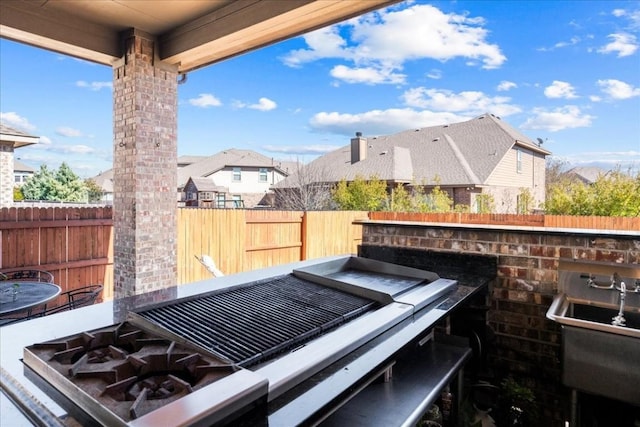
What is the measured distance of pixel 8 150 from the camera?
397 inches

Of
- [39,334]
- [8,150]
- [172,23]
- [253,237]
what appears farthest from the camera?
[8,150]

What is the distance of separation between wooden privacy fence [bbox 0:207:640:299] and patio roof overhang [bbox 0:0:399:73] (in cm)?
183

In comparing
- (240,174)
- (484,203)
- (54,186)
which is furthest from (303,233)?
(54,186)

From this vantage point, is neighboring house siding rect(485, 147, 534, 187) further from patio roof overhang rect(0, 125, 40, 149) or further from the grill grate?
patio roof overhang rect(0, 125, 40, 149)

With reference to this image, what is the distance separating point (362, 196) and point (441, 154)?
4.39 metres

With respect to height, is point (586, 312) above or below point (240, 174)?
below

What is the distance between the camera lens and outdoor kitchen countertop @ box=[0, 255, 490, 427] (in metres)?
0.76

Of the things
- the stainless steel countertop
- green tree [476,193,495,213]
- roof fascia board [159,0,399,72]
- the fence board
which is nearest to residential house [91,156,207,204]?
green tree [476,193,495,213]

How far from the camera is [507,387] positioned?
2074 millimetres

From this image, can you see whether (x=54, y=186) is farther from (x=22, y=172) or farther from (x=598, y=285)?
(x=598, y=285)

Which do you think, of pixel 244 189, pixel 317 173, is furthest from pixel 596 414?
pixel 244 189

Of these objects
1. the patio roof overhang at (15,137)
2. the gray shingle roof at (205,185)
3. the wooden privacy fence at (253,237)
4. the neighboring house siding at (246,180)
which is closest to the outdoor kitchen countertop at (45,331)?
the wooden privacy fence at (253,237)

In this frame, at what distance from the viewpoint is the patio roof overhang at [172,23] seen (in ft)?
10.0

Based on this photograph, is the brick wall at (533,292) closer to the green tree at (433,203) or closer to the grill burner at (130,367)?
the grill burner at (130,367)
